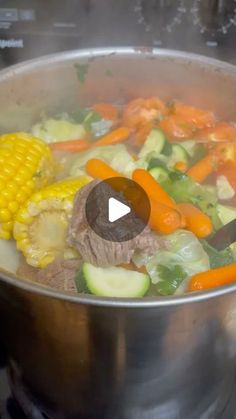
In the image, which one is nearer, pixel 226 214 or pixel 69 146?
pixel 226 214

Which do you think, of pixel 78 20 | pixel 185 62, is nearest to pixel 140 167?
pixel 185 62

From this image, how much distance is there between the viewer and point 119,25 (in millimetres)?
1120

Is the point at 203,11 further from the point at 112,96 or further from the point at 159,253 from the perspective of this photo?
the point at 159,253

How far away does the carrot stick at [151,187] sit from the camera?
2.83ft

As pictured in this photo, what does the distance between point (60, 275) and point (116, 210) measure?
12 cm

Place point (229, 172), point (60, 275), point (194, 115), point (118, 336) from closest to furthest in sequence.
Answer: point (118, 336)
point (60, 275)
point (229, 172)
point (194, 115)

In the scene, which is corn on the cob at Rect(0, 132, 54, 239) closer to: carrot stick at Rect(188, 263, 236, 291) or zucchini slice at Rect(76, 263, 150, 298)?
zucchini slice at Rect(76, 263, 150, 298)

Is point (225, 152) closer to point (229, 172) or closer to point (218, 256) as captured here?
point (229, 172)

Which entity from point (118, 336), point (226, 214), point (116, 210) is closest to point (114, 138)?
point (226, 214)

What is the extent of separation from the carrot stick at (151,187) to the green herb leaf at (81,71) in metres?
0.26

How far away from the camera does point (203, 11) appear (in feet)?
3.51

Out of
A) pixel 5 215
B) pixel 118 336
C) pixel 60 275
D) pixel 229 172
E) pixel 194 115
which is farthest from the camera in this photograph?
pixel 194 115

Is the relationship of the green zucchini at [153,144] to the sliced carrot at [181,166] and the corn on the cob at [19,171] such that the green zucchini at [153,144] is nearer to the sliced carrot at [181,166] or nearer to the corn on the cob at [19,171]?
the sliced carrot at [181,166]
